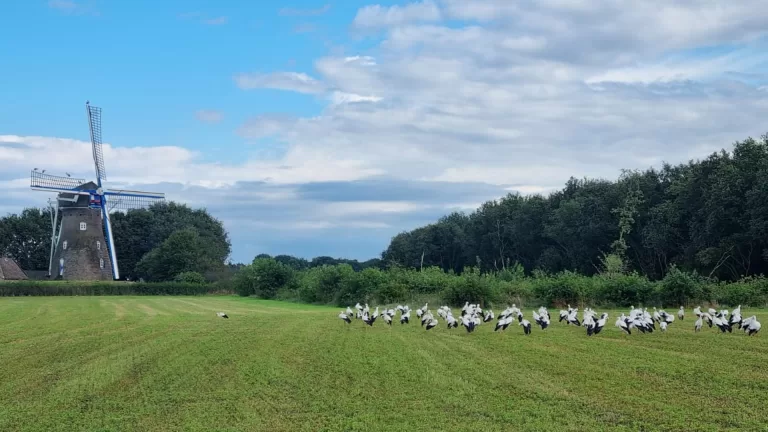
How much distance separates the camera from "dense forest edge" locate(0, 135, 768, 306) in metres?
40.6

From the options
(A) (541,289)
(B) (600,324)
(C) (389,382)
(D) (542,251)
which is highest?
(D) (542,251)

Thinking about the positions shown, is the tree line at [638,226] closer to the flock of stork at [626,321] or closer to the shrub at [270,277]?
the shrub at [270,277]

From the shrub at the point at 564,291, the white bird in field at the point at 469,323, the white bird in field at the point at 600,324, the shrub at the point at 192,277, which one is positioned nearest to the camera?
the white bird in field at the point at 600,324

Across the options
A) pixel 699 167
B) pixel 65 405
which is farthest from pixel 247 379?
pixel 699 167

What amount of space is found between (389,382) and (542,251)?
73.7 m

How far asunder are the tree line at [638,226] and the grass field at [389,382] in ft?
83.0

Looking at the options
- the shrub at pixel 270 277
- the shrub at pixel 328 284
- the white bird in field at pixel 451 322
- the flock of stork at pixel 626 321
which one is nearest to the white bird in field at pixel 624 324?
the flock of stork at pixel 626 321

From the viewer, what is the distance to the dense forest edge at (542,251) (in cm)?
4062

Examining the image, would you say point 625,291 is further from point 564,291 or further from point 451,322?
point 451,322

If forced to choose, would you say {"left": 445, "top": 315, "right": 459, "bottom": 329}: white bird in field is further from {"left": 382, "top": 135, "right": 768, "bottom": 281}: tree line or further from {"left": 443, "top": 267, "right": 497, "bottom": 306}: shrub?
{"left": 382, "top": 135, "right": 768, "bottom": 281}: tree line

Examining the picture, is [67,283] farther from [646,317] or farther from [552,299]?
[646,317]

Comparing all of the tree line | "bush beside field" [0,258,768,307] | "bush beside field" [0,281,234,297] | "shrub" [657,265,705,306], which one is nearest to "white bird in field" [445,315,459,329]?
"bush beside field" [0,258,768,307]

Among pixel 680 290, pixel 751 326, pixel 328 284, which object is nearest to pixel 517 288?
pixel 680 290

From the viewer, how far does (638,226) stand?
68.6 m
